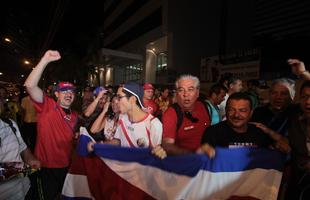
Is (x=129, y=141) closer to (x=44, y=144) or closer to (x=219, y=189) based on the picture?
(x=219, y=189)

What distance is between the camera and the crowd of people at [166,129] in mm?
3350

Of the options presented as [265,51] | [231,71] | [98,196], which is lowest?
[98,196]

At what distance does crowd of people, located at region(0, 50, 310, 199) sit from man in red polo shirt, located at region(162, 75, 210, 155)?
1 centimetres

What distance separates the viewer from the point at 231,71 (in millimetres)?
15102

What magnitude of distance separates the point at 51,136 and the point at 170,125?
1.76m

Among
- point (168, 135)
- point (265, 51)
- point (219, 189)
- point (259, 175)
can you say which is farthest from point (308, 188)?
point (265, 51)

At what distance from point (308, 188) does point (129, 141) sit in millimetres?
1794

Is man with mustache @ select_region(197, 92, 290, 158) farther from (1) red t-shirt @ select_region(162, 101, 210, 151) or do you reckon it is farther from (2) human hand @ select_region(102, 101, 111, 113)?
(2) human hand @ select_region(102, 101, 111, 113)

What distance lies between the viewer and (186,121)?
13.0 feet

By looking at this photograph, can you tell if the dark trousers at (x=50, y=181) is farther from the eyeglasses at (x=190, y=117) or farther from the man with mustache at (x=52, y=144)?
the eyeglasses at (x=190, y=117)

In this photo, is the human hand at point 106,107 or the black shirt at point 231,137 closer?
the black shirt at point 231,137

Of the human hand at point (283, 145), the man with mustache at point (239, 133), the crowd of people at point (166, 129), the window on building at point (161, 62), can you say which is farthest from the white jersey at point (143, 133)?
the window on building at point (161, 62)

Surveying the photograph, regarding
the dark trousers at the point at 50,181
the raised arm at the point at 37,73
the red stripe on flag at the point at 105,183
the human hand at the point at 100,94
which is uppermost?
the raised arm at the point at 37,73

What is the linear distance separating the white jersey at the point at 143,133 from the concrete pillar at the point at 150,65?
26690 mm
